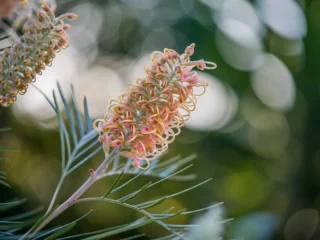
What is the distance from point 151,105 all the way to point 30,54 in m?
0.07

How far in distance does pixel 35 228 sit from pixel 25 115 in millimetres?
1229

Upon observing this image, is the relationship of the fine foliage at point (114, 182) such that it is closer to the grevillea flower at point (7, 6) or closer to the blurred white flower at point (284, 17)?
the grevillea flower at point (7, 6)

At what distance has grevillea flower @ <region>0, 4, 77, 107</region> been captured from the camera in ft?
0.68

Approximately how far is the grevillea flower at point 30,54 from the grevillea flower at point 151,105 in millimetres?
47

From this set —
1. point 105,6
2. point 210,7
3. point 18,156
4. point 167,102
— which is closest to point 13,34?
point 167,102

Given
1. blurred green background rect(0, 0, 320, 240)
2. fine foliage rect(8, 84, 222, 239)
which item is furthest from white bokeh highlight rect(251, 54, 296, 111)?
fine foliage rect(8, 84, 222, 239)

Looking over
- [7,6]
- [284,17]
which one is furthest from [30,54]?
[284,17]

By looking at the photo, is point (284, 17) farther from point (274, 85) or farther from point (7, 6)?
point (7, 6)

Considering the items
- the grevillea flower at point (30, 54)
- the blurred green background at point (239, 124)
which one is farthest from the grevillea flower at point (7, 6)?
the blurred green background at point (239, 124)

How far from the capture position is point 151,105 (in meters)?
0.24

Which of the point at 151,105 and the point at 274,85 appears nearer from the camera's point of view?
the point at 151,105

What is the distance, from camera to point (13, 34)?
0.73ft

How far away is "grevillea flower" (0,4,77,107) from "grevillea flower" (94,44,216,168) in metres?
0.05

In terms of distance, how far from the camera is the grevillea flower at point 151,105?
235mm
